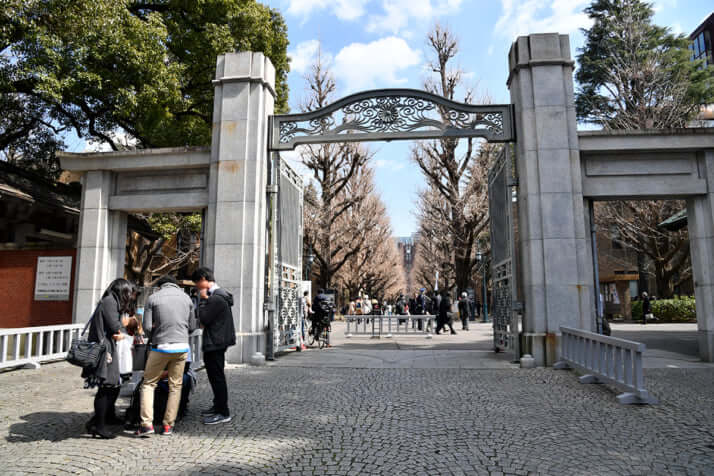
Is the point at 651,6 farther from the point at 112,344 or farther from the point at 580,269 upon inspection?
the point at 112,344

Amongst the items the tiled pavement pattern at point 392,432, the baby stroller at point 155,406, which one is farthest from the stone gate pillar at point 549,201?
the baby stroller at point 155,406

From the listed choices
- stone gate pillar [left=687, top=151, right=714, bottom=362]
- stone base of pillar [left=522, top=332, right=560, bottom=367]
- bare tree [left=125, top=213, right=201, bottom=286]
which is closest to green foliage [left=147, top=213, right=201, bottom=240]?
bare tree [left=125, top=213, right=201, bottom=286]

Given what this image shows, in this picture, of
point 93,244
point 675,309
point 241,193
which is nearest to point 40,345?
point 93,244

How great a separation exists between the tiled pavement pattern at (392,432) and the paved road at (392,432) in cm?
1

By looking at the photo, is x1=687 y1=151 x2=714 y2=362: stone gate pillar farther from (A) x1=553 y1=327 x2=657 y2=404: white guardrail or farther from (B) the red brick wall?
(B) the red brick wall

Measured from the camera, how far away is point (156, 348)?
4535 mm

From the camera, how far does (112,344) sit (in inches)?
180

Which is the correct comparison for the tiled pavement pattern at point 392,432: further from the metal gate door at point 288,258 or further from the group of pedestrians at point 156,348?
the metal gate door at point 288,258

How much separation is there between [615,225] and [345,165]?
1541cm

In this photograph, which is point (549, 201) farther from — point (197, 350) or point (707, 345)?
point (197, 350)

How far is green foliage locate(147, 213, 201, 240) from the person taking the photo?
1569 cm

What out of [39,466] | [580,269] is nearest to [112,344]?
[39,466]

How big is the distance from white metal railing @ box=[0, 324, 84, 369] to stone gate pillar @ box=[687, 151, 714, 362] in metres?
12.2

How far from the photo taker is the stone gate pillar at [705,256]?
27.7ft
